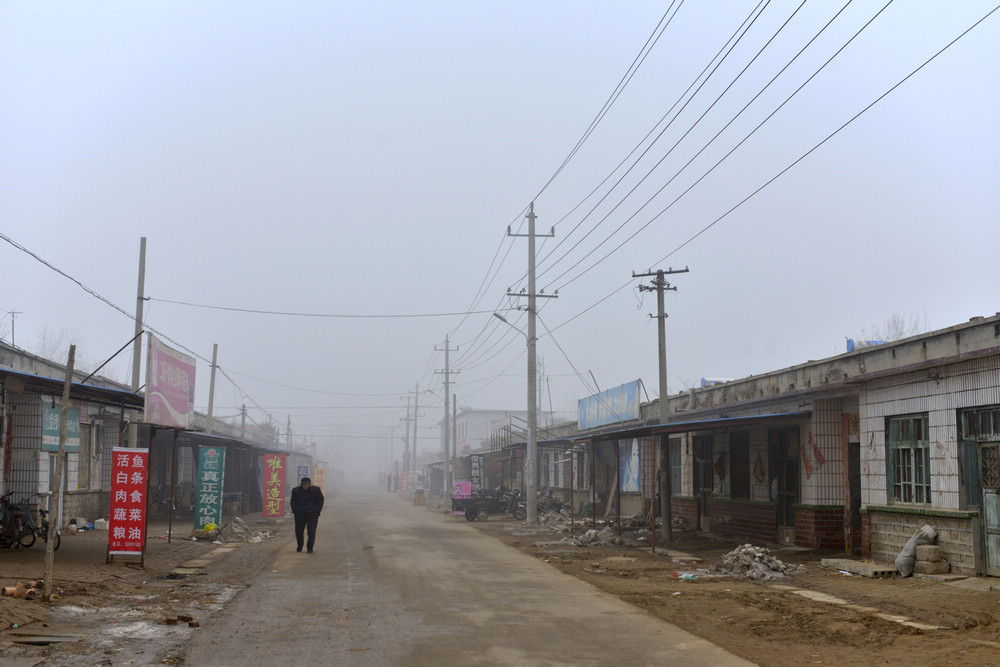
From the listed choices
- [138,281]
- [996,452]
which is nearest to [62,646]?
[996,452]

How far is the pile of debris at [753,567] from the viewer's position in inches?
578

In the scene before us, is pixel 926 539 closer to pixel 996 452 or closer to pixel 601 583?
pixel 996 452

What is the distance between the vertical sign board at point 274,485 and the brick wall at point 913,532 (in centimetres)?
2271

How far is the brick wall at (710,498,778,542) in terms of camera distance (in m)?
21.2

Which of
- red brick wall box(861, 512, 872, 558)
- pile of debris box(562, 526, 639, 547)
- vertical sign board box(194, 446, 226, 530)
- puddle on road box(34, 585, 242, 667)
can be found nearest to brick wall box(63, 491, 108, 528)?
vertical sign board box(194, 446, 226, 530)

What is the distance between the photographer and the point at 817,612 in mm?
11195

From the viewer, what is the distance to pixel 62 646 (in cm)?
842

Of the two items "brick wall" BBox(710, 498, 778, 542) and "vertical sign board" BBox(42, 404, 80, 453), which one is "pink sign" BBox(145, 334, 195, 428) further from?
"brick wall" BBox(710, 498, 778, 542)

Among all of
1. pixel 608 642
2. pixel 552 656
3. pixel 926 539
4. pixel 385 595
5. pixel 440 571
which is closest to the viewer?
pixel 552 656

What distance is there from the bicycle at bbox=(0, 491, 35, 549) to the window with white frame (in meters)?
16.5

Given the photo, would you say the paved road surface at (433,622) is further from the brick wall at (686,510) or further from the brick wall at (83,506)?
the brick wall at (686,510)

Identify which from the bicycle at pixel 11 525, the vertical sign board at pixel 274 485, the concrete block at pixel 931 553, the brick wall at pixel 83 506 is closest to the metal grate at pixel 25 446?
the brick wall at pixel 83 506

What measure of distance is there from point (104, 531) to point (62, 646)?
17055 millimetres

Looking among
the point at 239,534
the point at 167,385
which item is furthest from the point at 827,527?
the point at 239,534
